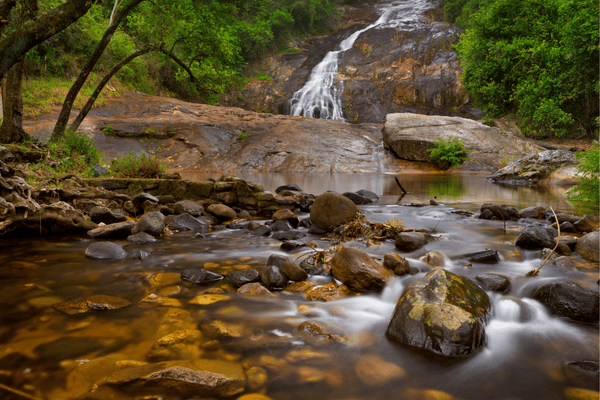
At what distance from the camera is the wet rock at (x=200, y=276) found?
2.96 meters

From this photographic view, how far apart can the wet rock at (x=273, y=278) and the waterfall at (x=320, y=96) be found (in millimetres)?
23629

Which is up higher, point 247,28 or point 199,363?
point 247,28

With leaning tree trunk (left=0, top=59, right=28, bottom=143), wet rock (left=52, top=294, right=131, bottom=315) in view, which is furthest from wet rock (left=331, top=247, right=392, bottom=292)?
leaning tree trunk (left=0, top=59, right=28, bottom=143)

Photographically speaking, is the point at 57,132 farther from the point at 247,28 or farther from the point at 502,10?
the point at 247,28

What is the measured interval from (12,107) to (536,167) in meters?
17.4

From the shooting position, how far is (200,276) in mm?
2986

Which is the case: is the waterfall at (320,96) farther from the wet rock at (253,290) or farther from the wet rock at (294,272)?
the wet rock at (253,290)

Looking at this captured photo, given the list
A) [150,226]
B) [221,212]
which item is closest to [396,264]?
[150,226]

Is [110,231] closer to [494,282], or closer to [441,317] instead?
[441,317]

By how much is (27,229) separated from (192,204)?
232 centimetres

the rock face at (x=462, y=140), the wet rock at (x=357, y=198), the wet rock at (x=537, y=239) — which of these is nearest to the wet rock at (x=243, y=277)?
the wet rock at (x=537, y=239)

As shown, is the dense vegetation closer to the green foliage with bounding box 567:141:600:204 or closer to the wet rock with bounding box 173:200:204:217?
the green foliage with bounding box 567:141:600:204

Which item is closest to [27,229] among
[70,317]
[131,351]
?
[70,317]

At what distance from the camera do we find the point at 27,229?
426 centimetres
